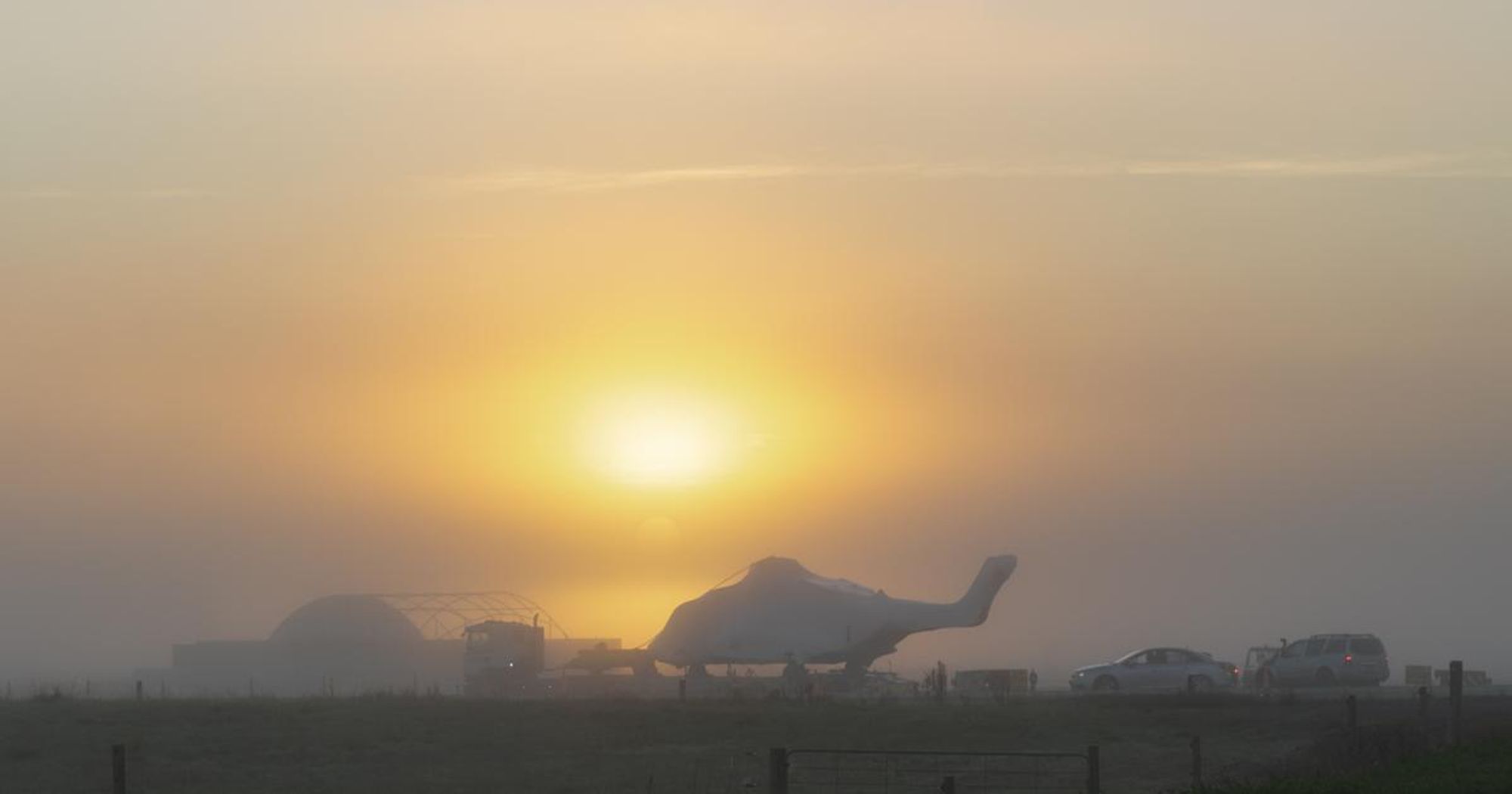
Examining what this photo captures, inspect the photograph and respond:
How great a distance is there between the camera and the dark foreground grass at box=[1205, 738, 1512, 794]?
57.8 feet

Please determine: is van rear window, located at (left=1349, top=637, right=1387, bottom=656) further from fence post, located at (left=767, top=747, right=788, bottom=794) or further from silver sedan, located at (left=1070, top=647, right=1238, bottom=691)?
fence post, located at (left=767, top=747, right=788, bottom=794)

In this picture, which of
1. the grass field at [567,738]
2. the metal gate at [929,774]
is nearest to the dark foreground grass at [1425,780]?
the metal gate at [929,774]

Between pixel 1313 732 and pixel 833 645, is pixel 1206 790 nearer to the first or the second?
pixel 1313 732

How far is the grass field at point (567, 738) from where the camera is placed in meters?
33.3

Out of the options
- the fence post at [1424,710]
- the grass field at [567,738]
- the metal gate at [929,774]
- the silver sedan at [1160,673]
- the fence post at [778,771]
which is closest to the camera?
the fence post at [778,771]

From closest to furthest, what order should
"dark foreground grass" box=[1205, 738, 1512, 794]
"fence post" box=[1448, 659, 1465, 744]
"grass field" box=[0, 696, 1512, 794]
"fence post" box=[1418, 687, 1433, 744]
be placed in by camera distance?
"dark foreground grass" box=[1205, 738, 1512, 794]
"fence post" box=[1448, 659, 1465, 744]
"fence post" box=[1418, 687, 1433, 744]
"grass field" box=[0, 696, 1512, 794]

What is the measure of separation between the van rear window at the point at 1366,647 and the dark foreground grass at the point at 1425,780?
35.2m

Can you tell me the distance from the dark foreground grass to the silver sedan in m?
33.8

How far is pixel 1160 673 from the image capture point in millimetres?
54875

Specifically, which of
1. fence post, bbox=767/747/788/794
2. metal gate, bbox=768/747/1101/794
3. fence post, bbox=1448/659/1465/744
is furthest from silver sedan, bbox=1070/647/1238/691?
fence post, bbox=767/747/788/794

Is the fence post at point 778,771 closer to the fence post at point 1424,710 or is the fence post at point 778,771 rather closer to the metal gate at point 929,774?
the metal gate at point 929,774

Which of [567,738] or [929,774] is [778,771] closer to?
[929,774]

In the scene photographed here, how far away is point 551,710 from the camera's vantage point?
42844 mm

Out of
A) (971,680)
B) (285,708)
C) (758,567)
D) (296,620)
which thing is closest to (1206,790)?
(285,708)
